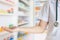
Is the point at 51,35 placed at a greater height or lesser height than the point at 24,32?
greater

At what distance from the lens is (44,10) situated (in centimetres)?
98

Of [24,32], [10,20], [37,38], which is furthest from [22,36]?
[10,20]

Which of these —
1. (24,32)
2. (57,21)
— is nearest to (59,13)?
(57,21)

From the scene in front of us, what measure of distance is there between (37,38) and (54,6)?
5.59ft

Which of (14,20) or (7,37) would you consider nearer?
→ (7,37)

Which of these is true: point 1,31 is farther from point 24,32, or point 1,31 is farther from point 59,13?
point 24,32

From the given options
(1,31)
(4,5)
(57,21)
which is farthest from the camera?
(4,5)

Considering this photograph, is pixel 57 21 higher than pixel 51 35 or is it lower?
higher

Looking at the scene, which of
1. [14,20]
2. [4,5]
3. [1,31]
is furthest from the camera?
[14,20]

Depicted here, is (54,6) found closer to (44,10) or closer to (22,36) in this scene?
(44,10)

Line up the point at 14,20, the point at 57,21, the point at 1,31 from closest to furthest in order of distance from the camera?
the point at 57,21, the point at 1,31, the point at 14,20

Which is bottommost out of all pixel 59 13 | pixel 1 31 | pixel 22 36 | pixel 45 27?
pixel 22 36

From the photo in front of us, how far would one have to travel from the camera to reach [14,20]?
8.20 ft

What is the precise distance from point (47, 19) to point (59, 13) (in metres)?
0.10
